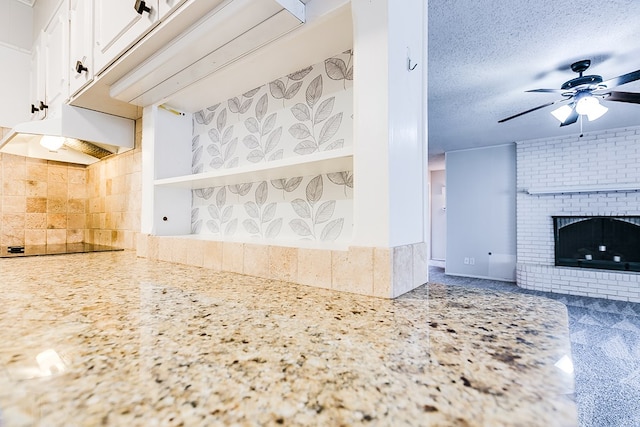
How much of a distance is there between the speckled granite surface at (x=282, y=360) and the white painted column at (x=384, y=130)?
0.49 feet

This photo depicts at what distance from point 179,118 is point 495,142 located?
15.8ft

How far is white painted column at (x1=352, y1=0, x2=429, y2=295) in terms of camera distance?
64cm

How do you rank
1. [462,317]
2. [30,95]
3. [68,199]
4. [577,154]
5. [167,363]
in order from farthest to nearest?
[577,154], [68,199], [30,95], [462,317], [167,363]

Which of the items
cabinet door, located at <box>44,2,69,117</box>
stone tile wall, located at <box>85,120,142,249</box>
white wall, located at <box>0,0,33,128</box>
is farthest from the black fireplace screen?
white wall, located at <box>0,0,33,128</box>

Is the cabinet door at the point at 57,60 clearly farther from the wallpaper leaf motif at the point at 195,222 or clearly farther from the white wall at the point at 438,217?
the white wall at the point at 438,217

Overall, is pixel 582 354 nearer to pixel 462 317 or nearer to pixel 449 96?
pixel 449 96

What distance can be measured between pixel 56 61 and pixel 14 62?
2.22ft

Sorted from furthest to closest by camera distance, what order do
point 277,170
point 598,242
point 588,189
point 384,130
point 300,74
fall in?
point 598,242 → point 588,189 → point 300,74 → point 277,170 → point 384,130

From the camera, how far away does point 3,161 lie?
5.92ft

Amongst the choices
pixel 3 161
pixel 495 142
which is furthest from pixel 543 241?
pixel 3 161

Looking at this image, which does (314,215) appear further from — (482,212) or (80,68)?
(482,212)

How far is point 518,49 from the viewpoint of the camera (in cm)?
207

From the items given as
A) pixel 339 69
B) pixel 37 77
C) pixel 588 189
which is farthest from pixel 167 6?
pixel 588 189

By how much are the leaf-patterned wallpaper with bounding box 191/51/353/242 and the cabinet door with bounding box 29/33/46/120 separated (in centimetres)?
114
